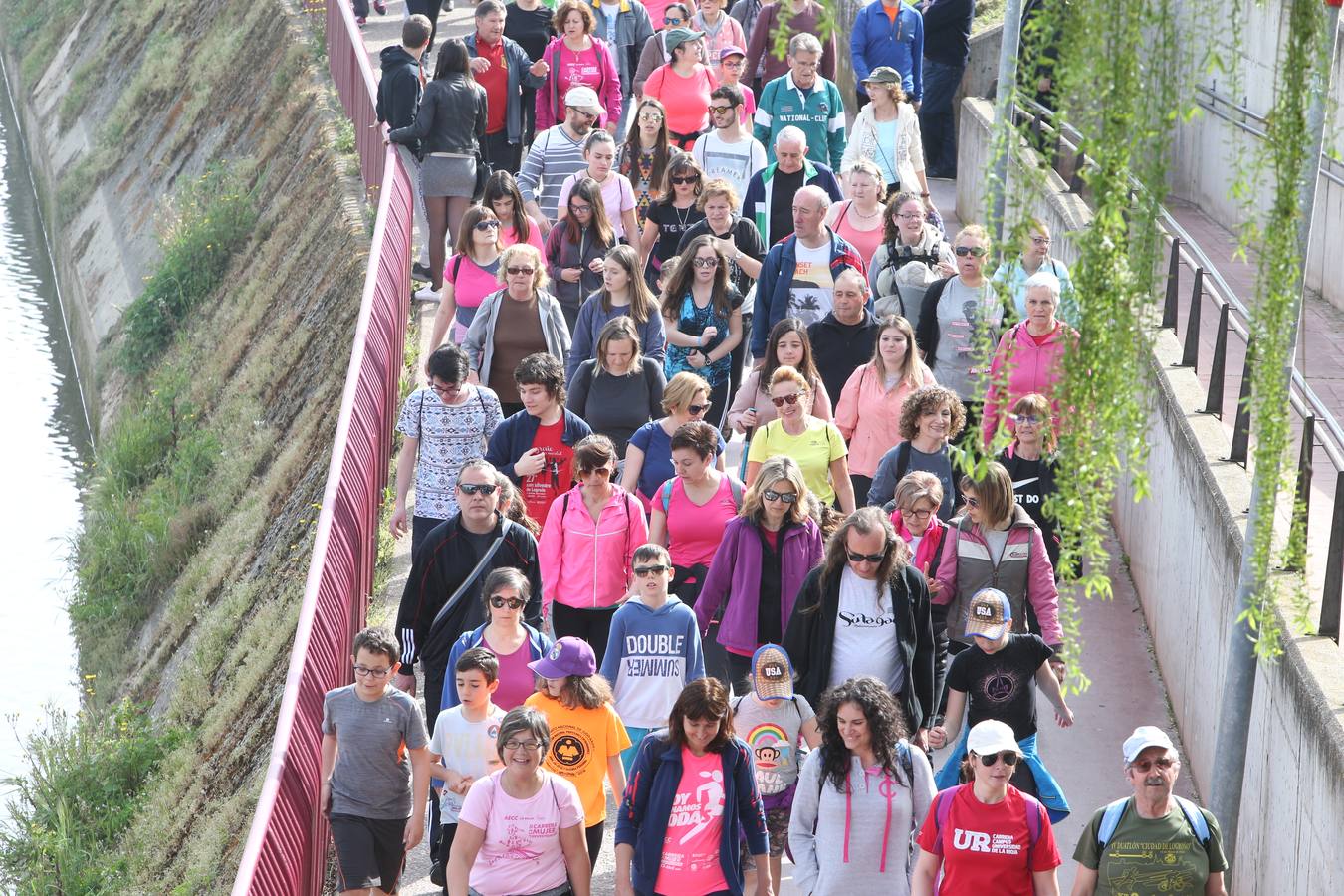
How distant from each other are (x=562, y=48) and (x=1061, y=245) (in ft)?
13.6

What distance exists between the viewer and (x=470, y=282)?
41.8 feet

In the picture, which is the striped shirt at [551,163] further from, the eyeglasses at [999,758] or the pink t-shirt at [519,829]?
the eyeglasses at [999,758]

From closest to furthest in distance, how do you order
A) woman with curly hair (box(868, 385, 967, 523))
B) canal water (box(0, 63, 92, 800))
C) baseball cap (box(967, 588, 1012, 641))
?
baseball cap (box(967, 588, 1012, 641)) → woman with curly hair (box(868, 385, 967, 523)) → canal water (box(0, 63, 92, 800))

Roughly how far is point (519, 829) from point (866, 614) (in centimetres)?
181

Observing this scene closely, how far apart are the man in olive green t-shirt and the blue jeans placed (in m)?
12.7

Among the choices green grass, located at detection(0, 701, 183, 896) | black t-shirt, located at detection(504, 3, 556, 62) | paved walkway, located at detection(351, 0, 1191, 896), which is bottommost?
green grass, located at detection(0, 701, 183, 896)

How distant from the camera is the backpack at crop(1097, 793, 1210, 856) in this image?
737cm

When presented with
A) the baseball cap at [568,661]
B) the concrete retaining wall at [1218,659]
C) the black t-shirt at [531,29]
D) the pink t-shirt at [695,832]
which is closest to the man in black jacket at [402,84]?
the black t-shirt at [531,29]

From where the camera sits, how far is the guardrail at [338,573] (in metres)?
9.10

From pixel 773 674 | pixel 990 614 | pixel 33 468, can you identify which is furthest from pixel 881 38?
pixel 33 468

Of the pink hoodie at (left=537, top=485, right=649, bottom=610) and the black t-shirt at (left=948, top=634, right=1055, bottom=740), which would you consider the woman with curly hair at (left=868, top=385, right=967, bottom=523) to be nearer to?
the pink hoodie at (left=537, top=485, right=649, bottom=610)

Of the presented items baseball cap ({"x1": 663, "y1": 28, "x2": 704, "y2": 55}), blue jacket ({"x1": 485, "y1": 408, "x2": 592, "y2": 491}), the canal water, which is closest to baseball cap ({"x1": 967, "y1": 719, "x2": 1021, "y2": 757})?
blue jacket ({"x1": 485, "y1": 408, "x2": 592, "y2": 491})

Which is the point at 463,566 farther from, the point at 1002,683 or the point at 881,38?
the point at 881,38

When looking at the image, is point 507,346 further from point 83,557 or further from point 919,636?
point 83,557
